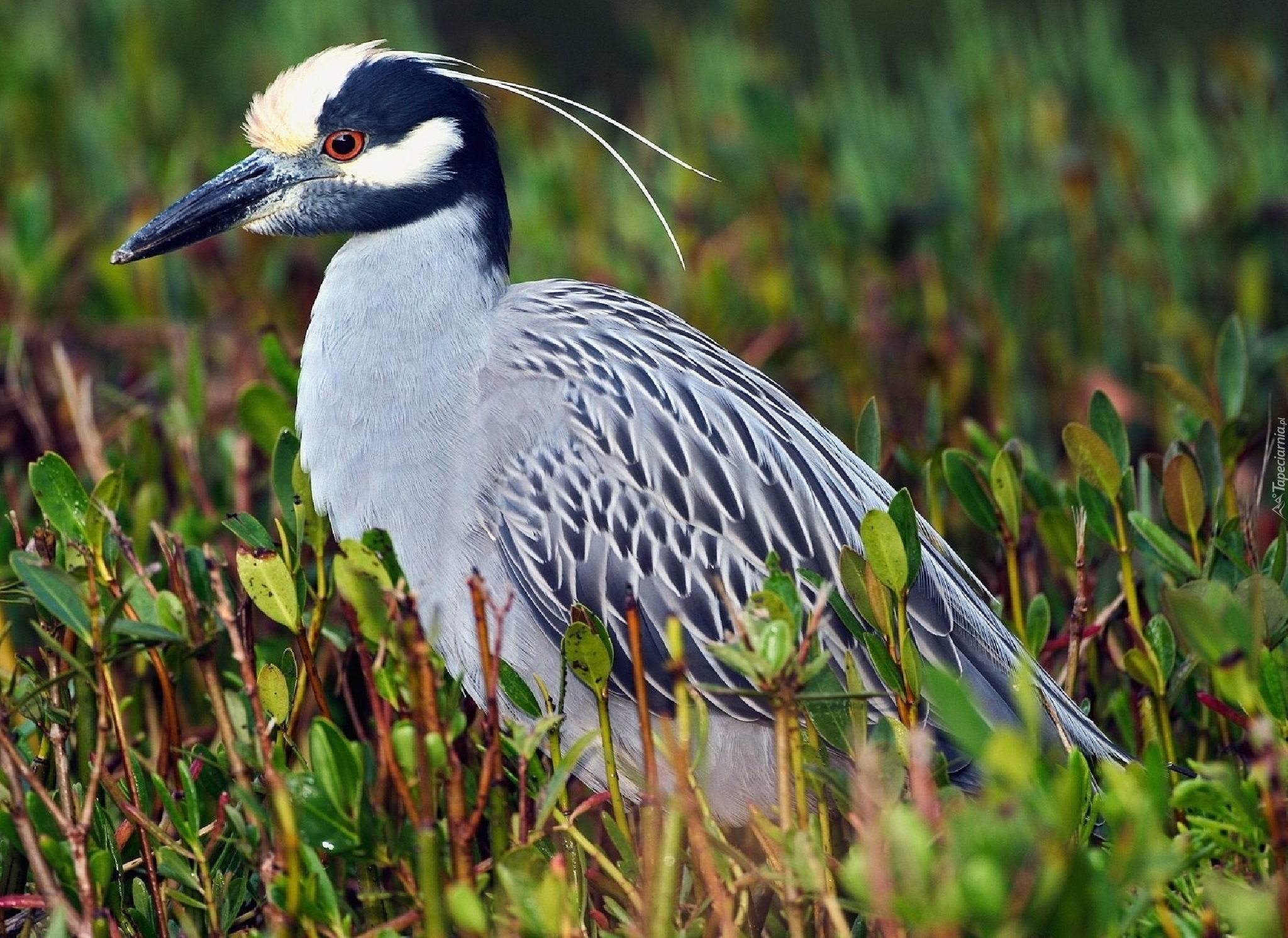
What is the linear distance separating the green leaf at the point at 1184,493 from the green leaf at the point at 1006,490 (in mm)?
246

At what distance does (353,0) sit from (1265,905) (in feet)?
21.9

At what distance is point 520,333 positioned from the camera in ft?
9.81

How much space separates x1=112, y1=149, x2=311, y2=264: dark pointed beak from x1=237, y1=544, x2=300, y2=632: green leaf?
117 centimetres

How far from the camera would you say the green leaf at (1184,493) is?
2.52m

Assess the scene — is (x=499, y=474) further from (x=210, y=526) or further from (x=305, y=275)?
(x=305, y=275)

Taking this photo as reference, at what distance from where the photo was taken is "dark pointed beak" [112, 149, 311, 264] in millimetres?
3043

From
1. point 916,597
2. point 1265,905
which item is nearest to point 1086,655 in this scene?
point 916,597

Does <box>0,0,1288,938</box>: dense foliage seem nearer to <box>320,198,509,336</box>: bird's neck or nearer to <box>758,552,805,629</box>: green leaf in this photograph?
<box>758,552,805,629</box>: green leaf

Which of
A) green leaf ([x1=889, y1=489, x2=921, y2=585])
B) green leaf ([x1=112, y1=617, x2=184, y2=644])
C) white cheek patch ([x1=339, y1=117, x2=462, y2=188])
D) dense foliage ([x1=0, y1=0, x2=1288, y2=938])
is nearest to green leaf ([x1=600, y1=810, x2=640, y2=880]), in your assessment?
dense foliage ([x1=0, y1=0, x2=1288, y2=938])

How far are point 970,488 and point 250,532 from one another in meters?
1.23

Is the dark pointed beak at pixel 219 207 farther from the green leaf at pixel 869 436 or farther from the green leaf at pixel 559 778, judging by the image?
the green leaf at pixel 559 778

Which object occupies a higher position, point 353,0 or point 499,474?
point 353,0

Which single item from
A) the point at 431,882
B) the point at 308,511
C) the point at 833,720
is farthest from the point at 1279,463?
the point at 431,882

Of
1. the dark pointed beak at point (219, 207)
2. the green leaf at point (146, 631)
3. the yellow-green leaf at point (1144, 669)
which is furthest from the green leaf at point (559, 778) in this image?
the dark pointed beak at point (219, 207)
